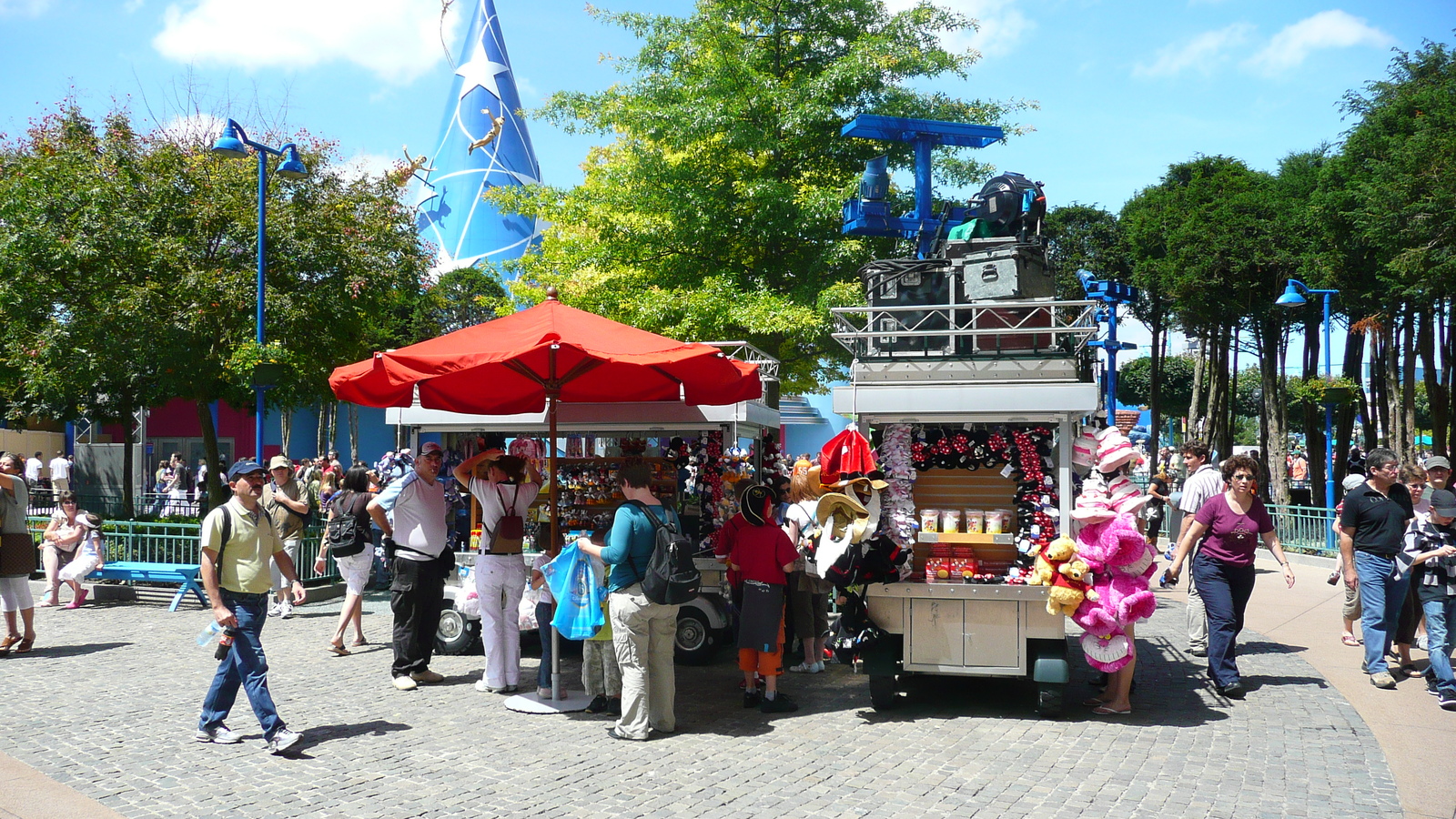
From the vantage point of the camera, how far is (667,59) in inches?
682

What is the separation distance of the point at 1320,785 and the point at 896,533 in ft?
9.51

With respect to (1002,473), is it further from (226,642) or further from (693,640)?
(226,642)

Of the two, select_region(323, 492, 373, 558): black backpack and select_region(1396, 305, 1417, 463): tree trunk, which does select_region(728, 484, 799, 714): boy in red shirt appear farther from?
select_region(1396, 305, 1417, 463): tree trunk

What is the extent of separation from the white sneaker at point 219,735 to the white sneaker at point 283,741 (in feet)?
1.20

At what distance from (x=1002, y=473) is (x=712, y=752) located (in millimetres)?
3080

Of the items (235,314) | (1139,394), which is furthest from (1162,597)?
(1139,394)

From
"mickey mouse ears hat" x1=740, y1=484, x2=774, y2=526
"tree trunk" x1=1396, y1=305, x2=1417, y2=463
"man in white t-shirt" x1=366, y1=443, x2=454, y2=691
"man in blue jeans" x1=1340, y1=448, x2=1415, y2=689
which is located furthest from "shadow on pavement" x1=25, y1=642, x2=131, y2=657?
"tree trunk" x1=1396, y1=305, x2=1417, y2=463

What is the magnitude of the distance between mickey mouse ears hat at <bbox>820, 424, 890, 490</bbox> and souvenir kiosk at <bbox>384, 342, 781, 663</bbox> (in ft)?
6.94

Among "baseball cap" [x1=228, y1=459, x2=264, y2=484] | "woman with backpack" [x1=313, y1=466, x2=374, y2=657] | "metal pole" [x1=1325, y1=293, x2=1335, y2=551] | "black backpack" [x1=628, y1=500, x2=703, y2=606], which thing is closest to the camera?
"baseball cap" [x1=228, y1=459, x2=264, y2=484]

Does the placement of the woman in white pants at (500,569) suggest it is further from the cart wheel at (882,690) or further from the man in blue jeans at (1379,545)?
the man in blue jeans at (1379,545)

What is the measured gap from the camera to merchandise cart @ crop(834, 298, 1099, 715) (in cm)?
701

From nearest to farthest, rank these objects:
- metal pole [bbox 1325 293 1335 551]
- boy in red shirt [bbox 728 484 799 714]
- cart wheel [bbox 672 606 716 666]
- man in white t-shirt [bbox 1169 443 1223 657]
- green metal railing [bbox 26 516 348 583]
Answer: boy in red shirt [bbox 728 484 799 714]
cart wheel [bbox 672 606 716 666]
man in white t-shirt [bbox 1169 443 1223 657]
green metal railing [bbox 26 516 348 583]
metal pole [bbox 1325 293 1335 551]

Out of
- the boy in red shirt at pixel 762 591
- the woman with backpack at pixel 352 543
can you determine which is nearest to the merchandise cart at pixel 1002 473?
the boy in red shirt at pixel 762 591

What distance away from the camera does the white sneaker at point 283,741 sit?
5891mm
